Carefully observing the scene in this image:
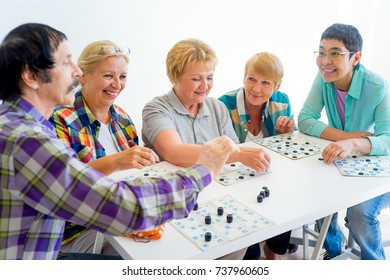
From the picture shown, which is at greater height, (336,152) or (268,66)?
(268,66)

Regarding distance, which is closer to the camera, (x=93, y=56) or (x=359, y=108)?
(x=93, y=56)

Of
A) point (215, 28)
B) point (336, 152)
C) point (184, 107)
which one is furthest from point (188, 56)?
point (215, 28)

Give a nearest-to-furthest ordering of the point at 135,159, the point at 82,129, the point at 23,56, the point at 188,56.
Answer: the point at 23,56 → the point at 135,159 → the point at 82,129 → the point at 188,56

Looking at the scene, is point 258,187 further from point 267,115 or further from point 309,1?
point 309,1

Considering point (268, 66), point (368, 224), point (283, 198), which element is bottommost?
point (368, 224)

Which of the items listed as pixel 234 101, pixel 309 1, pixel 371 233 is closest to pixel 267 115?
pixel 234 101

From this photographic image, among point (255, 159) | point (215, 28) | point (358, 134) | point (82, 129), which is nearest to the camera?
point (255, 159)

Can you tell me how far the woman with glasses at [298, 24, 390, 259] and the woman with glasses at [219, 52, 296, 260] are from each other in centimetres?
16

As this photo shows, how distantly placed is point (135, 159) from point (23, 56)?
64cm

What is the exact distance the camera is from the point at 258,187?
1703mm

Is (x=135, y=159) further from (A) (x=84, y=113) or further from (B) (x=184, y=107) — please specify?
(B) (x=184, y=107)

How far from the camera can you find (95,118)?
6.44 ft

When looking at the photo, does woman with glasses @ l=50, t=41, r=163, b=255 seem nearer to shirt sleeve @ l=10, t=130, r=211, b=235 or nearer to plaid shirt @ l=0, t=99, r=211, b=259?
plaid shirt @ l=0, t=99, r=211, b=259

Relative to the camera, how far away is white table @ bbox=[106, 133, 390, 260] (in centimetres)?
129
